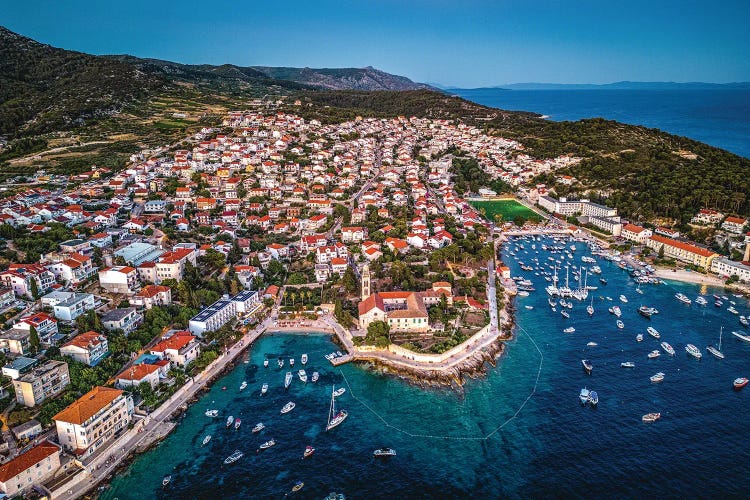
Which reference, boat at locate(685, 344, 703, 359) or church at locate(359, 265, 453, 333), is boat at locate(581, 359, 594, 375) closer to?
boat at locate(685, 344, 703, 359)

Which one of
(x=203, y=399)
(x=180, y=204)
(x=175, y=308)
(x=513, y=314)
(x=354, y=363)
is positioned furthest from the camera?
(x=180, y=204)

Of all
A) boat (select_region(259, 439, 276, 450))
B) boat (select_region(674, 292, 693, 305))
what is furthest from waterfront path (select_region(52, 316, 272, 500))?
boat (select_region(674, 292, 693, 305))

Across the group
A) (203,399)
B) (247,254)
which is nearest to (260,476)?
(203,399)

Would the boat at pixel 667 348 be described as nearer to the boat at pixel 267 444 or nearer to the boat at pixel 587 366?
the boat at pixel 587 366

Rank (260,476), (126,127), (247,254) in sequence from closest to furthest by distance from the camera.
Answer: (260,476) → (247,254) → (126,127)

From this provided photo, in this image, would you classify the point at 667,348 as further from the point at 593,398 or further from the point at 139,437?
the point at 139,437

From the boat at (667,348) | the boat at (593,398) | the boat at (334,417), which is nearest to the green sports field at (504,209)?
the boat at (667,348)

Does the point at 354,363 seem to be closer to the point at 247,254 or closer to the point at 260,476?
the point at 260,476
